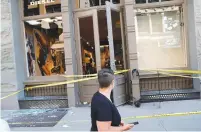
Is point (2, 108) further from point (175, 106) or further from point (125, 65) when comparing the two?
point (175, 106)

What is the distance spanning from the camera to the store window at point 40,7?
30.9 ft

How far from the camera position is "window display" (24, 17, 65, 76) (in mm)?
9562

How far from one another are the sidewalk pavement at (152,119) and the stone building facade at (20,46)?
26.7 inches

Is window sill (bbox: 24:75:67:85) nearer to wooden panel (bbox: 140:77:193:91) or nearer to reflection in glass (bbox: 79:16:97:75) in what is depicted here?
reflection in glass (bbox: 79:16:97:75)

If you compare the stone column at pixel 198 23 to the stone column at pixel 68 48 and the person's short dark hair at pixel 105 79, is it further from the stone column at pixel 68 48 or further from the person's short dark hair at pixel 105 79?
the person's short dark hair at pixel 105 79

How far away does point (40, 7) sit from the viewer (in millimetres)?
9570

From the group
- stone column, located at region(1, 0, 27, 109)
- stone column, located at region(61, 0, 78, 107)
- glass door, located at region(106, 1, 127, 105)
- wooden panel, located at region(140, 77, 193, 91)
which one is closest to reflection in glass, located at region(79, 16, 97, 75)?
stone column, located at region(61, 0, 78, 107)

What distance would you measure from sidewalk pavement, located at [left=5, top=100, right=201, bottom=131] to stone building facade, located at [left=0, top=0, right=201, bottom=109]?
0.68m

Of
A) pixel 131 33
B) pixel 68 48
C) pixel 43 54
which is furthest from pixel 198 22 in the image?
pixel 43 54

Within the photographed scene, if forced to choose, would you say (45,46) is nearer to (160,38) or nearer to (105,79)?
(160,38)

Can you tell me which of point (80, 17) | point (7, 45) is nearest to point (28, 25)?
point (7, 45)

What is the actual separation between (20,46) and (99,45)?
274 centimetres

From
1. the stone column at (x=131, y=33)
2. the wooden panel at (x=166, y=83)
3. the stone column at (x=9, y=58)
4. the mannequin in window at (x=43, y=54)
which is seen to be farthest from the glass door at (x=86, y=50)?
the stone column at (x=9, y=58)

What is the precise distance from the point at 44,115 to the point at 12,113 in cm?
117
